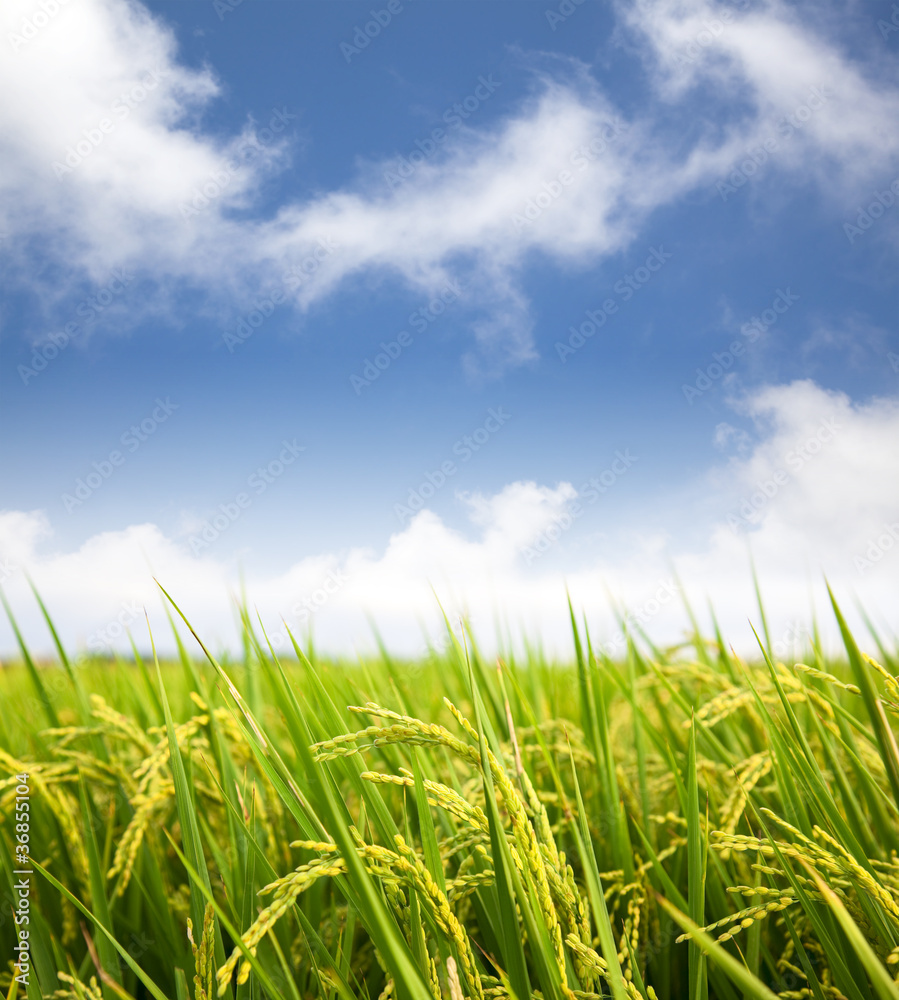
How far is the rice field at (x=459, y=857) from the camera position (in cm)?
78

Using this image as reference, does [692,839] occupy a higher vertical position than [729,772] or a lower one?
higher

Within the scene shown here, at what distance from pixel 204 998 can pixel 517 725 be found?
3.58ft

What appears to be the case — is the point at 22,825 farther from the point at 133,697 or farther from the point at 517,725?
the point at 517,725

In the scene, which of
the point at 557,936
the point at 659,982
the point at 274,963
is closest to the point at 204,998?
the point at 274,963

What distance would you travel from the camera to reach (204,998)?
884 mm

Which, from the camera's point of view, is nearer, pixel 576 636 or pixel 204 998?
pixel 204 998

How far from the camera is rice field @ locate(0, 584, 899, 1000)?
0.78 metres

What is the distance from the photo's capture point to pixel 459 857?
144 cm

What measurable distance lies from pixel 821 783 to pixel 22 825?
186 cm

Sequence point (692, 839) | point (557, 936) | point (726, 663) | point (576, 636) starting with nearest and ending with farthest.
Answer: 1. point (557, 936)
2. point (692, 839)
3. point (576, 636)
4. point (726, 663)

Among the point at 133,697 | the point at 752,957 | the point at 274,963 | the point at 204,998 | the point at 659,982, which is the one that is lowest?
the point at 659,982

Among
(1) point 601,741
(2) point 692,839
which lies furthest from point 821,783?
(1) point 601,741

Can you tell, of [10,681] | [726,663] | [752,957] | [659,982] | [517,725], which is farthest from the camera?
[10,681]

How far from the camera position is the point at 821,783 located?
106 centimetres
